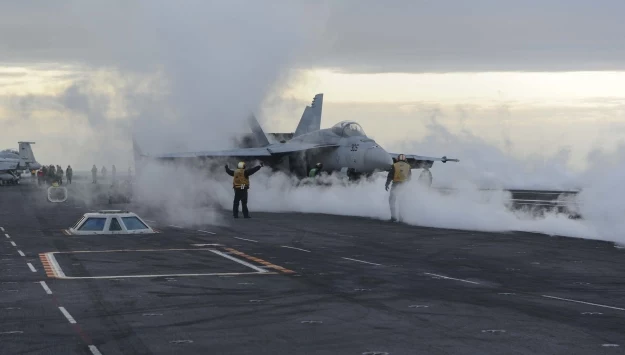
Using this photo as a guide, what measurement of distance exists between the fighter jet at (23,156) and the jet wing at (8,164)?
0.77m

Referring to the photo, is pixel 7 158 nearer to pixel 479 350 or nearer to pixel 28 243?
pixel 28 243

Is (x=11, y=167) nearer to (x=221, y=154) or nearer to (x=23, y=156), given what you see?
(x=23, y=156)

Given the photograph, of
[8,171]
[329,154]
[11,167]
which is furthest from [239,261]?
[8,171]

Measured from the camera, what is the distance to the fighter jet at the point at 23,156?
342 ft

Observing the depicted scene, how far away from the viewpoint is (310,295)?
15.6 meters

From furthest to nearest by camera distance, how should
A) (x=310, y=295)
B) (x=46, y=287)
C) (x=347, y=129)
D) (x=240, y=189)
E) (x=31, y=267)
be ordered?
(x=347, y=129) → (x=240, y=189) → (x=31, y=267) → (x=46, y=287) → (x=310, y=295)

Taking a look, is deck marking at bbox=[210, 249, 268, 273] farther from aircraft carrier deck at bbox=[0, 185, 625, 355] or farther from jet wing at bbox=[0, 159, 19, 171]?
jet wing at bbox=[0, 159, 19, 171]

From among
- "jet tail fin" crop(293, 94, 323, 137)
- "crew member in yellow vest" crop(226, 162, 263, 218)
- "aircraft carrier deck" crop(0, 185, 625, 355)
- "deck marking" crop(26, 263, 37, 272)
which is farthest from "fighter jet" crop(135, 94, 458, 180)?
"deck marking" crop(26, 263, 37, 272)

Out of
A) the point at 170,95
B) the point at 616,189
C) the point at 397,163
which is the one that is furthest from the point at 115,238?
the point at 170,95

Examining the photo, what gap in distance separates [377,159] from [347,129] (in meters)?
3.45

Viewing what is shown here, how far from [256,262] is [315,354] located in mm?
10459

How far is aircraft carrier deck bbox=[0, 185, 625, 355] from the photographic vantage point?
1138 centimetres

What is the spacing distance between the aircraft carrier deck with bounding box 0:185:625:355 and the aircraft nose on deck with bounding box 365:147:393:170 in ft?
46.6

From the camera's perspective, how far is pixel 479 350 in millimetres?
10875
